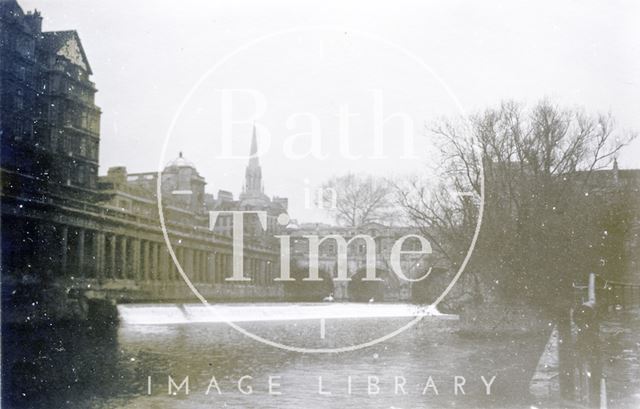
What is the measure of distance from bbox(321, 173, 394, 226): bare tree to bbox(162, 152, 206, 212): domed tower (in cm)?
83

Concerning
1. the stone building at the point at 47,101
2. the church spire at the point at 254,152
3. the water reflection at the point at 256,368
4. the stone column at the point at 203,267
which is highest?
the stone building at the point at 47,101

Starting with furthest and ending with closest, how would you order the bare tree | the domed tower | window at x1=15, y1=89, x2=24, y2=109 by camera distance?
window at x1=15, y1=89, x2=24, y2=109
the domed tower
the bare tree

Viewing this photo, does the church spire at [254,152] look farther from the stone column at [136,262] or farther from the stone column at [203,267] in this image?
the stone column at [136,262]

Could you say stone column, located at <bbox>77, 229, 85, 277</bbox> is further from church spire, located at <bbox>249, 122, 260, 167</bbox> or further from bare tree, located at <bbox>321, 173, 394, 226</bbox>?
bare tree, located at <bbox>321, 173, 394, 226</bbox>

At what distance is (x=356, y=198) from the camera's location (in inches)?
146

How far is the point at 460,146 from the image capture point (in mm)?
3861

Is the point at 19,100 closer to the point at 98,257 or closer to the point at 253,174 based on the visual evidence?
the point at 98,257

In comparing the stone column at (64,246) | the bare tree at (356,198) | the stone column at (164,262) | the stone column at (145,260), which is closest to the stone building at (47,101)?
the stone column at (64,246)

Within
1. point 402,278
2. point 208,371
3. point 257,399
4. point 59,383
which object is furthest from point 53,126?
point 402,278

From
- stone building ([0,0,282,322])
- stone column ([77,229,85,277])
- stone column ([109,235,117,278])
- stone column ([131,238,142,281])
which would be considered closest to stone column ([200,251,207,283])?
stone building ([0,0,282,322])

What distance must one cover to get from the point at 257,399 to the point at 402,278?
3.88 ft

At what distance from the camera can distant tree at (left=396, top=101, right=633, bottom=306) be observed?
3.70 meters

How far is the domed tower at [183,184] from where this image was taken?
377cm

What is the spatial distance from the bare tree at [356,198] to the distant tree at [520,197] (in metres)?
0.14
